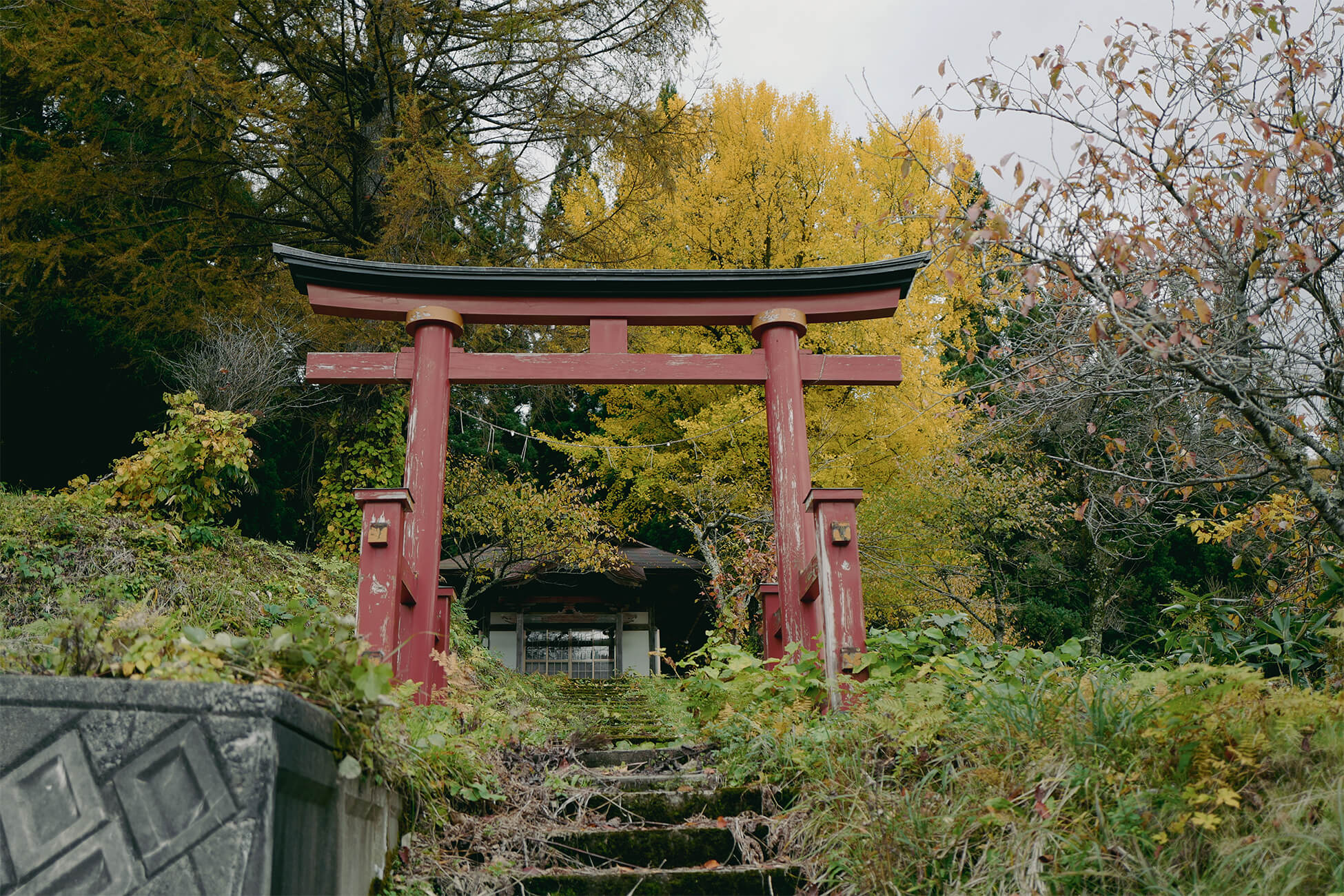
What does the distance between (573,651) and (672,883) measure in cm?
1434

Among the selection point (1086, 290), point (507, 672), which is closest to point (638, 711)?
point (507, 672)

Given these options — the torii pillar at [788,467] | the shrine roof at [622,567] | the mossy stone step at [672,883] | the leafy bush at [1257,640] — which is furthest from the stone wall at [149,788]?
the shrine roof at [622,567]

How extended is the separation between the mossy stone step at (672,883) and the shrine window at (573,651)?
14.0 meters

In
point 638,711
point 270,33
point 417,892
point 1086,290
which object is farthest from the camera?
point 270,33

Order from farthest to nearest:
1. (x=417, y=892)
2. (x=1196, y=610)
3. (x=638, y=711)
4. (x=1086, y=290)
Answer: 1. (x=638, y=711)
2. (x=1196, y=610)
3. (x=1086, y=290)
4. (x=417, y=892)

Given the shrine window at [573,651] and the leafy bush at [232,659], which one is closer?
the leafy bush at [232,659]

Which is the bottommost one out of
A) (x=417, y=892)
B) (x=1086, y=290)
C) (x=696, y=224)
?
(x=417, y=892)

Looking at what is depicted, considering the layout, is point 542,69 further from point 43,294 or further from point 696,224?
point 43,294

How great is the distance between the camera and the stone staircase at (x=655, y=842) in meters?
2.94

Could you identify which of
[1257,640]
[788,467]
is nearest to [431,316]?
[788,467]

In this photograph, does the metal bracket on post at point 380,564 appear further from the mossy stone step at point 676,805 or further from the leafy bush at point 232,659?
the leafy bush at point 232,659

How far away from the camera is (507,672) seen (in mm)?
11219

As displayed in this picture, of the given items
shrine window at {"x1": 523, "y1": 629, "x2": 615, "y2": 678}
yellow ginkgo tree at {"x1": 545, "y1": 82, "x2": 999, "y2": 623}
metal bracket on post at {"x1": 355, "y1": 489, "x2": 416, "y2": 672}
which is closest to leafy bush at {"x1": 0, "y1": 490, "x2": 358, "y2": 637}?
metal bracket on post at {"x1": 355, "y1": 489, "x2": 416, "y2": 672}

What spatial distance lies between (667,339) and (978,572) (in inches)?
221
